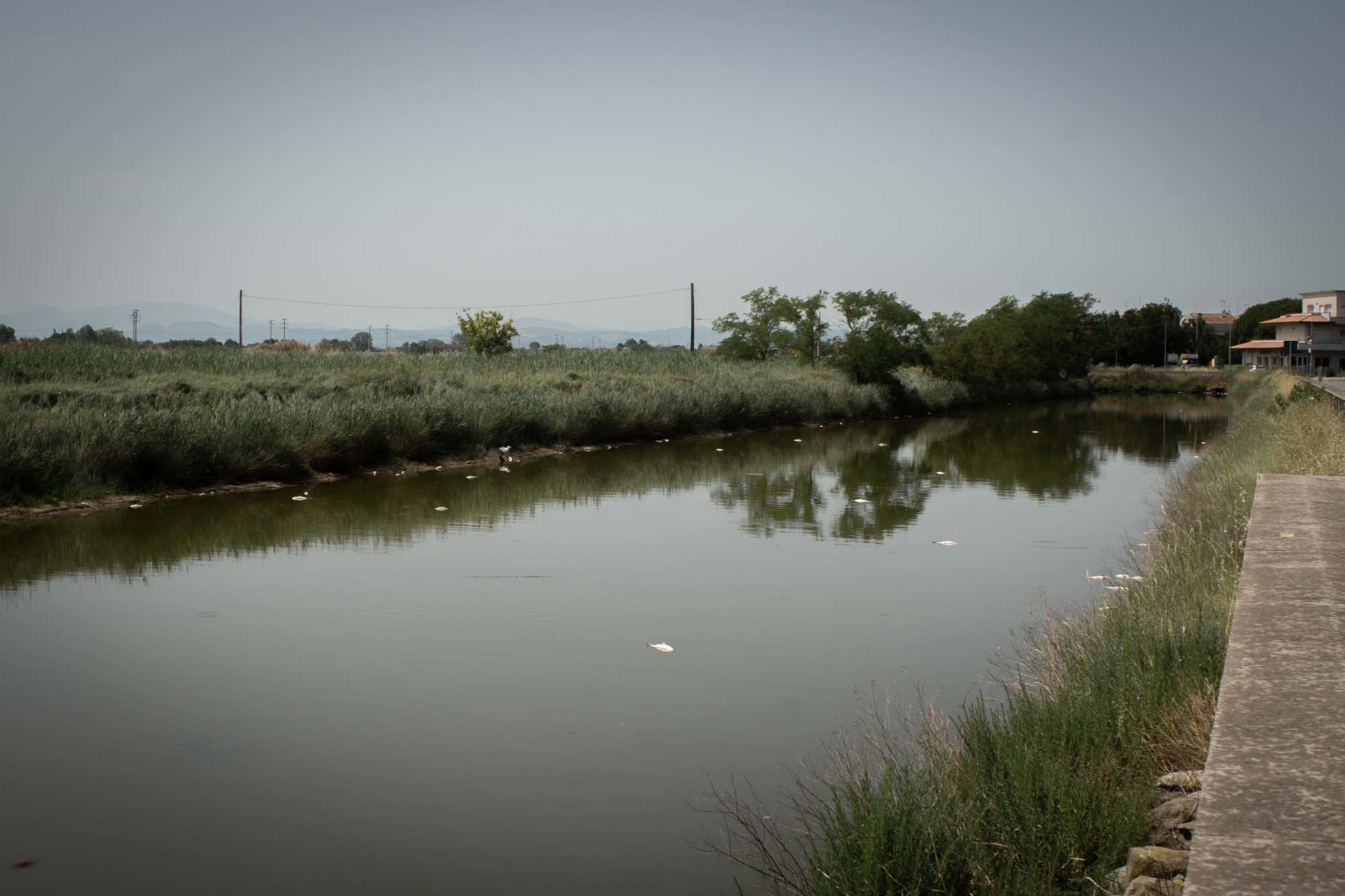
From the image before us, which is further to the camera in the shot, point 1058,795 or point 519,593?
point 519,593

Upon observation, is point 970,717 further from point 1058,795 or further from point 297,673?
point 297,673

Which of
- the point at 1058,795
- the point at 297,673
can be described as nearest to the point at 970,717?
the point at 1058,795

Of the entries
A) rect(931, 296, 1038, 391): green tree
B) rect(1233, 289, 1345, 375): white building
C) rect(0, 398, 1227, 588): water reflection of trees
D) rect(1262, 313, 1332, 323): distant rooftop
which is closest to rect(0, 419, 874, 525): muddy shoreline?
rect(0, 398, 1227, 588): water reflection of trees

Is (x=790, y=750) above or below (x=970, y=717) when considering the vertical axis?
below

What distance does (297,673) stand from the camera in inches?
293

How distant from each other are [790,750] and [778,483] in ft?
44.2

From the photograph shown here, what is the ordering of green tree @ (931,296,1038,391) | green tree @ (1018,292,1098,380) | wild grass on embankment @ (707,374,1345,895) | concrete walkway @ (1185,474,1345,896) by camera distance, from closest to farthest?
concrete walkway @ (1185,474,1345,896), wild grass on embankment @ (707,374,1345,895), green tree @ (931,296,1038,391), green tree @ (1018,292,1098,380)

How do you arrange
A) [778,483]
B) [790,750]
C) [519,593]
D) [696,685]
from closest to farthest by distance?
[790,750], [696,685], [519,593], [778,483]

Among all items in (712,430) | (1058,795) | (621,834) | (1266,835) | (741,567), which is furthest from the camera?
(712,430)

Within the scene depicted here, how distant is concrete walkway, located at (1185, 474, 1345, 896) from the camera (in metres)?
2.48

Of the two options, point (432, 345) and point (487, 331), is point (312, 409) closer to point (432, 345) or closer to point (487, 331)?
point (487, 331)

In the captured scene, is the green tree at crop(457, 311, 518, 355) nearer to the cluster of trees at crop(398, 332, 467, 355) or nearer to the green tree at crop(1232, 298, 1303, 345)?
the cluster of trees at crop(398, 332, 467, 355)

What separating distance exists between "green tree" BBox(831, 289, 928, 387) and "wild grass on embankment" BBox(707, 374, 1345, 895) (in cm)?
3746

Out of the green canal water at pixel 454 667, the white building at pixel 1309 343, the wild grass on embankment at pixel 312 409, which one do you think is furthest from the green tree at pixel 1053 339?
the green canal water at pixel 454 667
